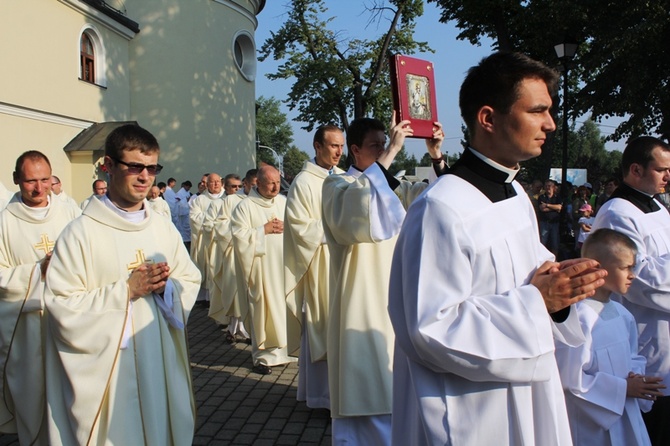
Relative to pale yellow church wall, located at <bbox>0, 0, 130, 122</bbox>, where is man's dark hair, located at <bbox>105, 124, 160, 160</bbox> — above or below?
below

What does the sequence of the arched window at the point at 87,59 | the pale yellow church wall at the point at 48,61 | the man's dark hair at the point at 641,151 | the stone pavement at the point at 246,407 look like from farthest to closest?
the arched window at the point at 87,59, the pale yellow church wall at the point at 48,61, the stone pavement at the point at 246,407, the man's dark hair at the point at 641,151

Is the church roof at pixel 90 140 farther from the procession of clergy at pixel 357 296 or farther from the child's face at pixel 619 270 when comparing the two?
the child's face at pixel 619 270

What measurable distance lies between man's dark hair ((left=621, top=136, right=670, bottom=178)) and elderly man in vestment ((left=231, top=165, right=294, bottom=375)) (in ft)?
13.5

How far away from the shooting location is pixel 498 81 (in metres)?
2.30

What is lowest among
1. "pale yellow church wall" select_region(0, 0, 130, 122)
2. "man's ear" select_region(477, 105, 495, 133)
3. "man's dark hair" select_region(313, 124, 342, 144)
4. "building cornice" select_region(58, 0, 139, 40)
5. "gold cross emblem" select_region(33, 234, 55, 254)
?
"gold cross emblem" select_region(33, 234, 55, 254)

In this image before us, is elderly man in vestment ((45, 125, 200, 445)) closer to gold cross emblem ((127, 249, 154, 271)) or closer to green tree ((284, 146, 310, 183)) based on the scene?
gold cross emblem ((127, 249, 154, 271))

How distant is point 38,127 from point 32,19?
115 inches

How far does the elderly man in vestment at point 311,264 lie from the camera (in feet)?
18.0

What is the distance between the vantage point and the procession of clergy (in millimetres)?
2121

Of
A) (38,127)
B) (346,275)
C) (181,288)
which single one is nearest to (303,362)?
(346,275)

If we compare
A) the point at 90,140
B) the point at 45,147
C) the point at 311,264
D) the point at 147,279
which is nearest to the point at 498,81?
the point at 147,279

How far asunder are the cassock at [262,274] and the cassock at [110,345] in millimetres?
3555

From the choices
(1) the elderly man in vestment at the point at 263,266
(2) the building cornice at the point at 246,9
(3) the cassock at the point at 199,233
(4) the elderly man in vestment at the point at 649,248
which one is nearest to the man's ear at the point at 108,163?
(4) the elderly man in vestment at the point at 649,248


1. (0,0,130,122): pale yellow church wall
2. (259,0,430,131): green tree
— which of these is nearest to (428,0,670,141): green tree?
(259,0,430,131): green tree
